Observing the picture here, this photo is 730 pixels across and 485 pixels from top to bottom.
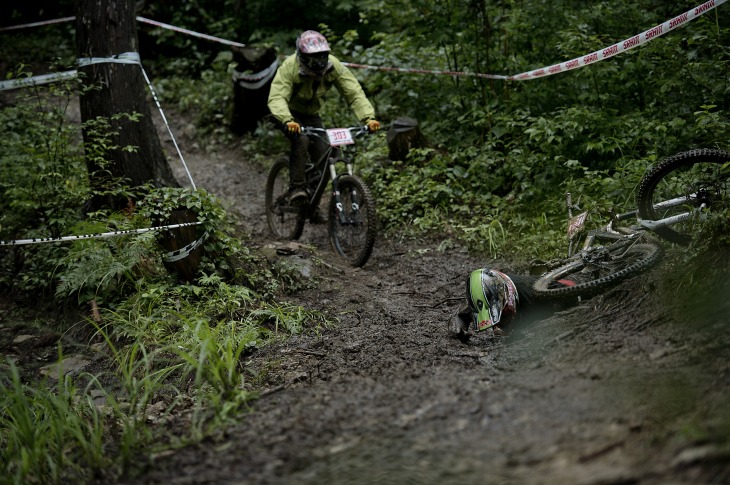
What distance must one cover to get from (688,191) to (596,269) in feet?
2.55

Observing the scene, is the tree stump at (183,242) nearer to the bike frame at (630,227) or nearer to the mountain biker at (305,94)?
the mountain biker at (305,94)

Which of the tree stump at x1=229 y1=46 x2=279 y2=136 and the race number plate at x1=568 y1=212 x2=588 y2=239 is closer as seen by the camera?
the race number plate at x1=568 y1=212 x2=588 y2=239

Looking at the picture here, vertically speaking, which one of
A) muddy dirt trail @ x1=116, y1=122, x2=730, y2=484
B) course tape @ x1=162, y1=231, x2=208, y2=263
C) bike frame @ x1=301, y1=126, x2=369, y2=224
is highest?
bike frame @ x1=301, y1=126, x2=369, y2=224

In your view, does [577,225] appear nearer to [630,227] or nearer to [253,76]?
[630,227]

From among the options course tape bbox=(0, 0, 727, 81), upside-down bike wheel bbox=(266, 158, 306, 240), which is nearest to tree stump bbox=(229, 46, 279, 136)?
course tape bbox=(0, 0, 727, 81)

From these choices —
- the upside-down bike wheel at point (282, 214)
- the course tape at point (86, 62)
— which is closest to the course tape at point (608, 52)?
the upside-down bike wheel at point (282, 214)

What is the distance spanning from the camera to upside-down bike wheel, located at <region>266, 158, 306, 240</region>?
7.50 meters

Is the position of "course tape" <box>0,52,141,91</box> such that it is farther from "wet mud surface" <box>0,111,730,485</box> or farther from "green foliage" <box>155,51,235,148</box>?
"green foliage" <box>155,51,235,148</box>

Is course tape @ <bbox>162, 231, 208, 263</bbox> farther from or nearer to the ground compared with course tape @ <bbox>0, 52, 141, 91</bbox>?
nearer to the ground

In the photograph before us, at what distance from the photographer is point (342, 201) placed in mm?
6895

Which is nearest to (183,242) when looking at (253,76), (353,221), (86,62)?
(353,221)

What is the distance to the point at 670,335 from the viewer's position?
316 cm

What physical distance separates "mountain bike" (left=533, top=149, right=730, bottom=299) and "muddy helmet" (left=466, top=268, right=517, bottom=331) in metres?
0.29

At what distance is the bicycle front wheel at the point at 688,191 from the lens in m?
3.79
